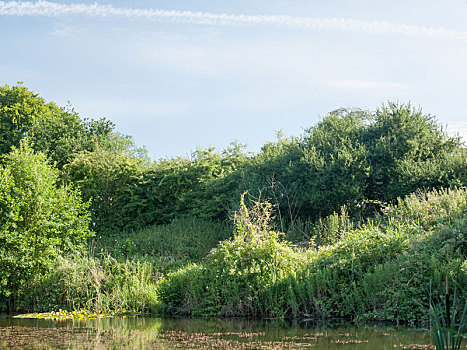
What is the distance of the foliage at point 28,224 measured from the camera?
12.2 m

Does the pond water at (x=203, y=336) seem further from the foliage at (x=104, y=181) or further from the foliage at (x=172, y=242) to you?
the foliage at (x=104, y=181)

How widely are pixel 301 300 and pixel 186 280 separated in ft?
9.15

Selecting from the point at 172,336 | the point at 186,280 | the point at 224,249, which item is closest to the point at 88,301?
the point at 186,280

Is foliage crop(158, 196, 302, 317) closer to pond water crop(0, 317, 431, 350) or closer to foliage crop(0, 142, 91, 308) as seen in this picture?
pond water crop(0, 317, 431, 350)

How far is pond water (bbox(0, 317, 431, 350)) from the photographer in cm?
629

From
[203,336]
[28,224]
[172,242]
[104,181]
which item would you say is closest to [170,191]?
[104,181]

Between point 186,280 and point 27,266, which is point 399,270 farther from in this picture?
point 27,266

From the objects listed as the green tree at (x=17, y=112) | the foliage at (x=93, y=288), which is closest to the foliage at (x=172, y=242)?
the foliage at (x=93, y=288)

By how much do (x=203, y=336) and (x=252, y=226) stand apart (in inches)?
140

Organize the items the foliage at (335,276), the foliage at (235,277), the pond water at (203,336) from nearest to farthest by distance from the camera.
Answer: the pond water at (203,336), the foliage at (335,276), the foliage at (235,277)

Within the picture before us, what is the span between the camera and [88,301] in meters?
10.7

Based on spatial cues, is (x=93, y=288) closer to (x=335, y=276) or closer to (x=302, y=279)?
(x=302, y=279)

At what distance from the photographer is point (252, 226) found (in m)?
10.2

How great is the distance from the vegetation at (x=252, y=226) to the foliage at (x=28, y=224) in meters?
0.04
